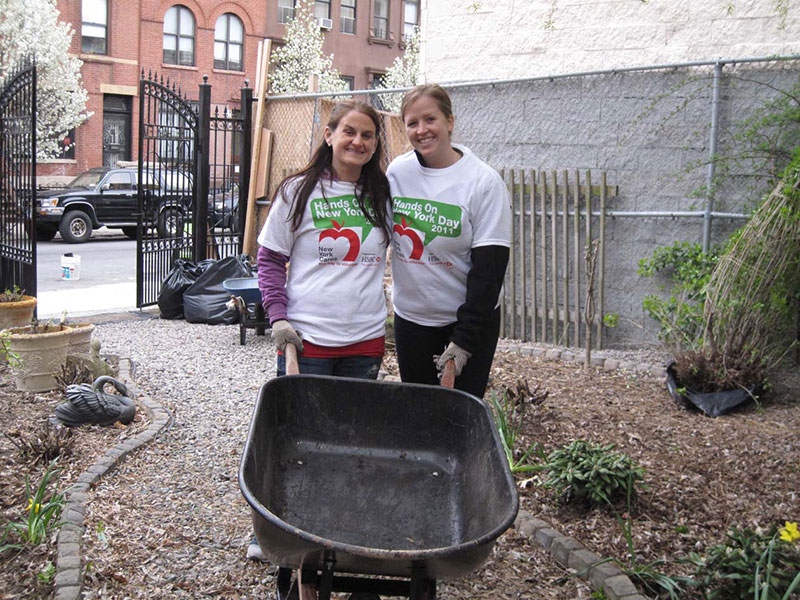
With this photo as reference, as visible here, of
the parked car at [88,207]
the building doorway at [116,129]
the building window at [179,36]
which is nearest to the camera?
the parked car at [88,207]

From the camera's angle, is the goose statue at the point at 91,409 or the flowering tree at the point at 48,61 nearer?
the goose statue at the point at 91,409

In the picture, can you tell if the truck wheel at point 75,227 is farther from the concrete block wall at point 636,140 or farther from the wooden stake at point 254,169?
the concrete block wall at point 636,140

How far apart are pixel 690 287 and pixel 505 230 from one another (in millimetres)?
3779

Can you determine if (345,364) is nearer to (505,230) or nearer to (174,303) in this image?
(505,230)

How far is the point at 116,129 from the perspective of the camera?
29.6 meters

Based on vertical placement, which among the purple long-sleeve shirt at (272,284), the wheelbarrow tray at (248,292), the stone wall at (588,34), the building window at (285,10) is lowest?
the wheelbarrow tray at (248,292)

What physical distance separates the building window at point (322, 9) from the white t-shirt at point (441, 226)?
3430 cm

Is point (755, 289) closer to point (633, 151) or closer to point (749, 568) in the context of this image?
point (633, 151)

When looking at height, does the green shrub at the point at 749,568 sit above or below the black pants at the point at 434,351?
below

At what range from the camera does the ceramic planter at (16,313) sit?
721 centimetres

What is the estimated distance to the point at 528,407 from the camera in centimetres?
513

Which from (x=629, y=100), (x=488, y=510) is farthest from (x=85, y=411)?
(x=629, y=100)

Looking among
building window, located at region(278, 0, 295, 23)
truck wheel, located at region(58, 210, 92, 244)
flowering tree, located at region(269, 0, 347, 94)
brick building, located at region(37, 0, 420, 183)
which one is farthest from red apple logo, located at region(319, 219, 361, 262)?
building window, located at region(278, 0, 295, 23)

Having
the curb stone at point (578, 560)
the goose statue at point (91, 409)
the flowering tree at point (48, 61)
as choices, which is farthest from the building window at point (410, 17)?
the curb stone at point (578, 560)
